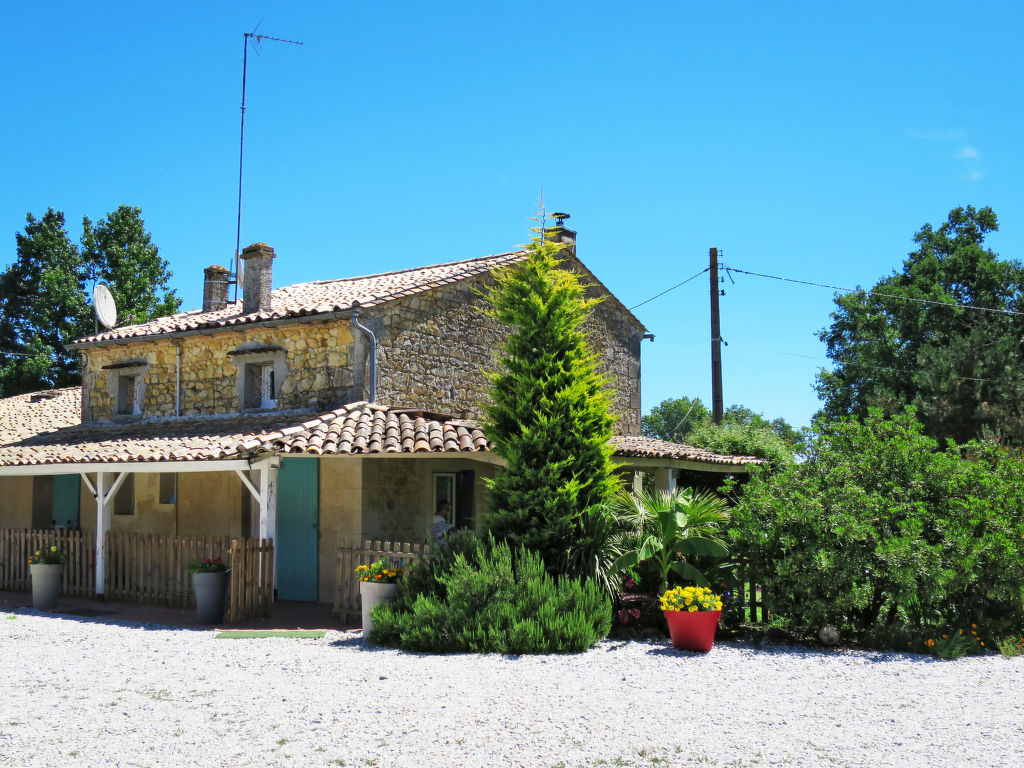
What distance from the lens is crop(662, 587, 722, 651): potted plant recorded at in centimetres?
893

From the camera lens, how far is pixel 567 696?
7051 mm

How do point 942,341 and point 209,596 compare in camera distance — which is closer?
point 209,596

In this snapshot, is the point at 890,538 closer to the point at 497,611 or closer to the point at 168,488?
the point at 497,611

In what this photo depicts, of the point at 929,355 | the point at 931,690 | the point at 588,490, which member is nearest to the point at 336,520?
the point at 588,490

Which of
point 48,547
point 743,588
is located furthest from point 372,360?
point 743,588

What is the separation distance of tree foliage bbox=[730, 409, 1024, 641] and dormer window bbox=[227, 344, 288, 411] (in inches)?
342

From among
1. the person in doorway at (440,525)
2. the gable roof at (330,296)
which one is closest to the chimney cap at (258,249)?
the gable roof at (330,296)

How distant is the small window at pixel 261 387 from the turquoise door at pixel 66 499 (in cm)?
474

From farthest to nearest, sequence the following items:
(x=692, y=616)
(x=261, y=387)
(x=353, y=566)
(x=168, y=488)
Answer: (x=168, y=488) < (x=261, y=387) < (x=353, y=566) < (x=692, y=616)

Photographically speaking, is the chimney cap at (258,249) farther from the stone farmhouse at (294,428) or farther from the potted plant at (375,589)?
the potted plant at (375,589)

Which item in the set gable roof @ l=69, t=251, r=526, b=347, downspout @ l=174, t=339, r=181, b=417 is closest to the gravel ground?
gable roof @ l=69, t=251, r=526, b=347

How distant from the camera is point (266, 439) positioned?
37.9 ft

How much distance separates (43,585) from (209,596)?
3633 millimetres

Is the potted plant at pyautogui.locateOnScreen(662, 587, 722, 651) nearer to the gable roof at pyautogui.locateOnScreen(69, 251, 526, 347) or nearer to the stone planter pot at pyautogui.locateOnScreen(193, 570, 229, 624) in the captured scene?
the stone planter pot at pyautogui.locateOnScreen(193, 570, 229, 624)
